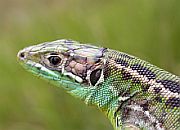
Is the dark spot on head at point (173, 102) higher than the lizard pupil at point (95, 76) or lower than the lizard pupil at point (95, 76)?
lower

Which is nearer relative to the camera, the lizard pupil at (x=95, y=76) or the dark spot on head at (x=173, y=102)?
the dark spot on head at (x=173, y=102)

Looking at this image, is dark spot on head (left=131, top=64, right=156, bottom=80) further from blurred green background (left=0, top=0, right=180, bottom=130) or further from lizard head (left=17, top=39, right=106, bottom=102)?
blurred green background (left=0, top=0, right=180, bottom=130)

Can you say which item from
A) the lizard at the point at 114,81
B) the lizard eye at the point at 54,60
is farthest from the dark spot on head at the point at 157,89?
the lizard eye at the point at 54,60

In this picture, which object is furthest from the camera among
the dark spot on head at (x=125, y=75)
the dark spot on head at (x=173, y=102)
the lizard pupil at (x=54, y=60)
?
the lizard pupil at (x=54, y=60)

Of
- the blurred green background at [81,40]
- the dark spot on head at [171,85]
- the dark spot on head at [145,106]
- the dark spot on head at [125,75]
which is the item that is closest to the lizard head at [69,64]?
the dark spot on head at [125,75]

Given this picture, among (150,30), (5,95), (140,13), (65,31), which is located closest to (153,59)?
(150,30)

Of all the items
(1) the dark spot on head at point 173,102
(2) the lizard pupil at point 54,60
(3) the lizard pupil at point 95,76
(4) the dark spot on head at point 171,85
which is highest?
(2) the lizard pupil at point 54,60

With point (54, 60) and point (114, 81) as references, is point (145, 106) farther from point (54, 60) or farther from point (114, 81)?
point (54, 60)

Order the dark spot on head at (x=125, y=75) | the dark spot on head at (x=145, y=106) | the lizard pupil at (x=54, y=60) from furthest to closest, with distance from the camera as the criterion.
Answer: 1. the lizard pupil at (x=54, y=60)
2. the dark spot on head at (x=125, y=75)
3. the dark spot on head at (x=145, y=106)

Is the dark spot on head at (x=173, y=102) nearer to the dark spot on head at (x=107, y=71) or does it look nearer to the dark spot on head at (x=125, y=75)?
the dark spot on head at (x=125, y=75)
